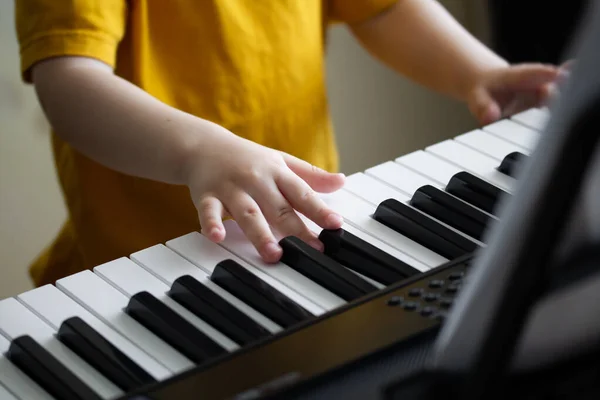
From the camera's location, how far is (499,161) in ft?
2.72

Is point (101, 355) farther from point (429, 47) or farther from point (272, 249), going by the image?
point (429, 47)

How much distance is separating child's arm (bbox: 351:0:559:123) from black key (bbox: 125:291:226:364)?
48 cm

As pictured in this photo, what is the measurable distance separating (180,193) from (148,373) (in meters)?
0.46

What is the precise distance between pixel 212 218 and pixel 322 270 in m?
0.10

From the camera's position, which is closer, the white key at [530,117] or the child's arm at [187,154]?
the child's arm at [187,154]

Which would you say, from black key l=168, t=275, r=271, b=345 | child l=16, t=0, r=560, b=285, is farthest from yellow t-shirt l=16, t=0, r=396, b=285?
black key l=168, t=275, r=271, b=345

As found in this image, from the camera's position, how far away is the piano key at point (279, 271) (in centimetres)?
63

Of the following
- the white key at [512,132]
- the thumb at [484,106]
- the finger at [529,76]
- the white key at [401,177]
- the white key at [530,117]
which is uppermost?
the finger at [529,76]

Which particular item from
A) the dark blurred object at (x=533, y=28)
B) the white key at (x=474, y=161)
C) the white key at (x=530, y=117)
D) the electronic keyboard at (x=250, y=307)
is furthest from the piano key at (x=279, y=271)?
the dark blurred object at (x=533, y=28)

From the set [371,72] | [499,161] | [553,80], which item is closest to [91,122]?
[499,161]

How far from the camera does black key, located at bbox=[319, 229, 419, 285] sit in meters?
0.65

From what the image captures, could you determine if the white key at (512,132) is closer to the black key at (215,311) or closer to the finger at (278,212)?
the finger at (278,212)

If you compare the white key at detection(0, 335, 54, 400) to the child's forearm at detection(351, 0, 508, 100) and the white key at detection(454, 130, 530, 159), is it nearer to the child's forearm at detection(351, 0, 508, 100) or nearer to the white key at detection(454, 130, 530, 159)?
the white key at detection(454, 130, 530, 159)

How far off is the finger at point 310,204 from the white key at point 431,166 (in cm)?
13
